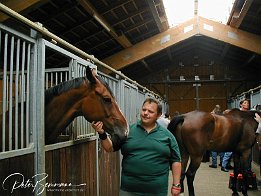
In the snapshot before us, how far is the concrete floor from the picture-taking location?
4.89 meters

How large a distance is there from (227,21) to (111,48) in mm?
3738

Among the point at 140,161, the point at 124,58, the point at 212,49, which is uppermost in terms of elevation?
the point at 212,49

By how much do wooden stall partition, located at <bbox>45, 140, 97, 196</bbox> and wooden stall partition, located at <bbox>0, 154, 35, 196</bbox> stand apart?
20cm

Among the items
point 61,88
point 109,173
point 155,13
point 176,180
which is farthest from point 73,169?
point 155,13

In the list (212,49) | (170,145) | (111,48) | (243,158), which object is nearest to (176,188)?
(170,145)

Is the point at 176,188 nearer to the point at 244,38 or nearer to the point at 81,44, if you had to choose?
the point at 81,44

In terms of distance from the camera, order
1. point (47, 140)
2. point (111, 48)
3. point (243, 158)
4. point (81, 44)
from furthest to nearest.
Answer: 1. point (111, 48)
2. point (81, 44)
3. point (243, 158)
4. point (47, 140)

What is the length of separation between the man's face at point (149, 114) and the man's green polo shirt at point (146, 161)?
0.20ft

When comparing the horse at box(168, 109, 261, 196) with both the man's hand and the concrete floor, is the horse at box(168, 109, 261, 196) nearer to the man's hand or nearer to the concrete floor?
the concrete floor

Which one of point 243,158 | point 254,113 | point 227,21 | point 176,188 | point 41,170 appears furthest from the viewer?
point 227,21

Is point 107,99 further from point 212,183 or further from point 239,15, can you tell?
point 239,15

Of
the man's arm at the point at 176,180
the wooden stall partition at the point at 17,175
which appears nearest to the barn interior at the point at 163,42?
the wooden stall partition at the point at 17,175

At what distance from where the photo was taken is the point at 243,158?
16.5 ft

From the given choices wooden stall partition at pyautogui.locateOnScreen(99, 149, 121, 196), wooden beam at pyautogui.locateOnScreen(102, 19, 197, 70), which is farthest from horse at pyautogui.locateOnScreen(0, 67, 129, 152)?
wooden beam at pyautogui.locateOnScreen(102, 19, 197, 70)
